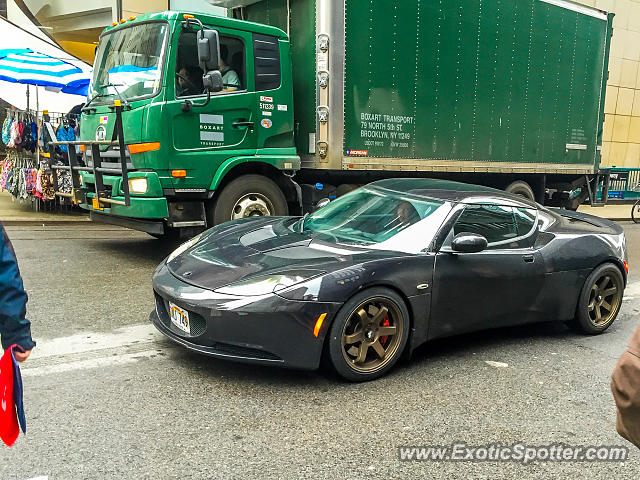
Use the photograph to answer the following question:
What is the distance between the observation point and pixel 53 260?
7.17 meters

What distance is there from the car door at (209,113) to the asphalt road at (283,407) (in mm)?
2423

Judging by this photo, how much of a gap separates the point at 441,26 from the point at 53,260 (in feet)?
20.4

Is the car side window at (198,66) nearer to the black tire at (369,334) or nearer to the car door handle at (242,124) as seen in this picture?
the car door handle at (242,124)

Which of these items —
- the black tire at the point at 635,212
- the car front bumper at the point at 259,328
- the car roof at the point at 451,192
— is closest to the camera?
the car front bumper at the point at 259,328

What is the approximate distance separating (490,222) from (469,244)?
616 mm

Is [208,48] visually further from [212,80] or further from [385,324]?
[385,324]

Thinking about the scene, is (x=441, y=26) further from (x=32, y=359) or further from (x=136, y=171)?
(x=32, y=359)

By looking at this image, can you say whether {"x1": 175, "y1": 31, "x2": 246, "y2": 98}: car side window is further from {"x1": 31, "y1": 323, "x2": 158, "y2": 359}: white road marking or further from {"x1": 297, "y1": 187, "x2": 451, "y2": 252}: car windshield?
{"x1": 31, "y1": 323, "x2": 158, "y2": 359}: white road marking

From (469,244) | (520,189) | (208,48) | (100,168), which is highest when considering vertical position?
(208,48)

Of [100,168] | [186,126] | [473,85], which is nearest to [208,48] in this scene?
[186,126]

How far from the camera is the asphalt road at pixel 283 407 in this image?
2934mm

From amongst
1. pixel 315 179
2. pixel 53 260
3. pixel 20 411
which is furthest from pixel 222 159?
pixel 20 411

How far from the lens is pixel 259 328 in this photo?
12.0 ft
